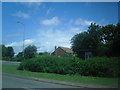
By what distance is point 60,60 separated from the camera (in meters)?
27.1

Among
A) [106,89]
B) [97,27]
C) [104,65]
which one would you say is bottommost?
[106,89]

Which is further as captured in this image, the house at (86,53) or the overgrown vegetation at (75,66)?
Answer: the house at (86,53)

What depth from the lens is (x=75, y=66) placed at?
80.9 feet

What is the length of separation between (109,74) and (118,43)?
37.5ft

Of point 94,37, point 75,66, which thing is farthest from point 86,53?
point 75,66

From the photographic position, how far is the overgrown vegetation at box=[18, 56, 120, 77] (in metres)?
20.9

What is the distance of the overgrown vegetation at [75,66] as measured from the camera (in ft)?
68.5

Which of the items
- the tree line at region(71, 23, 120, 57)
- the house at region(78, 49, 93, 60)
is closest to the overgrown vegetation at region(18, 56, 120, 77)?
the house at region(78, 49, 93, 60)

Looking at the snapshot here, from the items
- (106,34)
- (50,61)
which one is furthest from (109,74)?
(106,34)

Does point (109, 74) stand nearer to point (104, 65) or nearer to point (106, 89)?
point (104, 65)

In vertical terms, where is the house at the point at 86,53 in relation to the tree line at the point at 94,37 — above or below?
below

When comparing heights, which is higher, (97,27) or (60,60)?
(97,27)

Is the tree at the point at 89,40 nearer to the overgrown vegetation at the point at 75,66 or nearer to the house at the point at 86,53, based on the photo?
the house at the point at 86,53

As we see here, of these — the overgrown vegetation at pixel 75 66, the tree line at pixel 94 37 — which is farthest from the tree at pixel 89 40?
the overgrown vegetation at pixel 75 66
